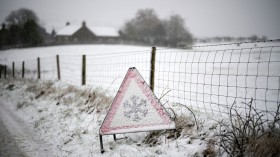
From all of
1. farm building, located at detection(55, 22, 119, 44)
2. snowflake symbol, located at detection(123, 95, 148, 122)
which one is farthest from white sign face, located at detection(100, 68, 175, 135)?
farm building, located at detection(55, 22, 119, 44)

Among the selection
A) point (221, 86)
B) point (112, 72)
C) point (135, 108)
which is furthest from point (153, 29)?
point (135, 108)

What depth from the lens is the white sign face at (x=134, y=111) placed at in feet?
10.3

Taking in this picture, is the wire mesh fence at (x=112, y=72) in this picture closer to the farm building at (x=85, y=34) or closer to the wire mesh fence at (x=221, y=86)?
the wire mesh fence at (x=221, y=86)

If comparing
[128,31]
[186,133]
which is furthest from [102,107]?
[128,31]

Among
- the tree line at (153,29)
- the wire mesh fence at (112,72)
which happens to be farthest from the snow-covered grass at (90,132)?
the tree line at (153,29)

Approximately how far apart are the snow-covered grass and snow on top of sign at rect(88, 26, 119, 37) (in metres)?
63.2

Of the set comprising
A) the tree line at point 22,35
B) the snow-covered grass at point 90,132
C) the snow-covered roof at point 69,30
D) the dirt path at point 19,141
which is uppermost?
the snow-covered roof at point 69,30

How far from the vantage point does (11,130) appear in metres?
4.88

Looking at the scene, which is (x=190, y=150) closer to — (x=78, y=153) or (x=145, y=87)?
(x=145, y=87)

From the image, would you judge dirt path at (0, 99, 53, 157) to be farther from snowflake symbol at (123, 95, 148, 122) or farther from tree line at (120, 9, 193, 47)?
tree line at (120, 9, 193, 47)

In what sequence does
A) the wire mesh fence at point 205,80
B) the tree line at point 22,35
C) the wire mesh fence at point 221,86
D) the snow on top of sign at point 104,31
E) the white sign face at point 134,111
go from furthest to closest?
the snow on top of sign at point 104,31
the tree line at point 22,35
the wire mesh fence at point 205,80
the wire mesh fence at point 221,86
the white sign face at point 134,111

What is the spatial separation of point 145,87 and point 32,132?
3.21 meters

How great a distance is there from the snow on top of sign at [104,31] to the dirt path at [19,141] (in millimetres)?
64418

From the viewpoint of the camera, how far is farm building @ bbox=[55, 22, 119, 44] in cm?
6562
